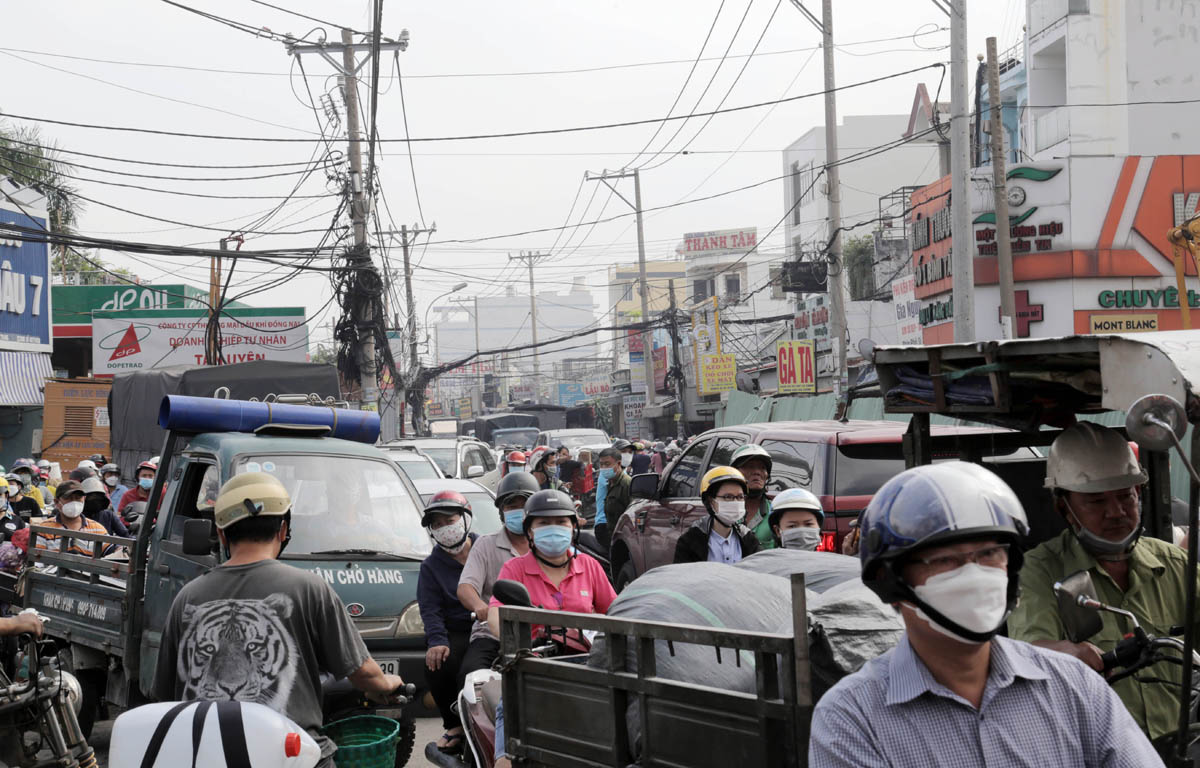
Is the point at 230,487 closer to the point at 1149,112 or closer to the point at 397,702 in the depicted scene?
the point at 397,702

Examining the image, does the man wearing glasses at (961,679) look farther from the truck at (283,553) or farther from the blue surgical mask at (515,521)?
the truck at (283,553)

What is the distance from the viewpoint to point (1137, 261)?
25.7 meters

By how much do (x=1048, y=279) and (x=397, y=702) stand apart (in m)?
23.7

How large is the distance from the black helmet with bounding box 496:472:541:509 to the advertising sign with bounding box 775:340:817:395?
89.4 feet

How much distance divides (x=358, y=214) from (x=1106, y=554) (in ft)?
70.5

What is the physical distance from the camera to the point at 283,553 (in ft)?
25.5

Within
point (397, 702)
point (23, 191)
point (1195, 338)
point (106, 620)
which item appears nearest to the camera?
point (1195, 338)

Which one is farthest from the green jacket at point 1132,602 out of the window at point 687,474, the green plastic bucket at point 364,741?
the window at point 687,474

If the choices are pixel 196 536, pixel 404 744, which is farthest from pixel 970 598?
pixel 404 744

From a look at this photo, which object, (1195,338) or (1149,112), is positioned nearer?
(1195,338)

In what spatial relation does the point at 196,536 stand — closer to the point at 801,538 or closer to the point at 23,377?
→ the point at 801,538

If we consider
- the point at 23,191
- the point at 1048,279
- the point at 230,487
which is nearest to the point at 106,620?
the point at 230,487

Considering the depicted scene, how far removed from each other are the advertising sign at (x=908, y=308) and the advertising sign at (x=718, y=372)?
10.6 metres

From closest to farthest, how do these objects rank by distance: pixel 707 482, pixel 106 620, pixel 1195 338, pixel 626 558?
1. pixel 1195 338
2. pixel 707 482
3. pixel 106 620
4. pixel 626 558
